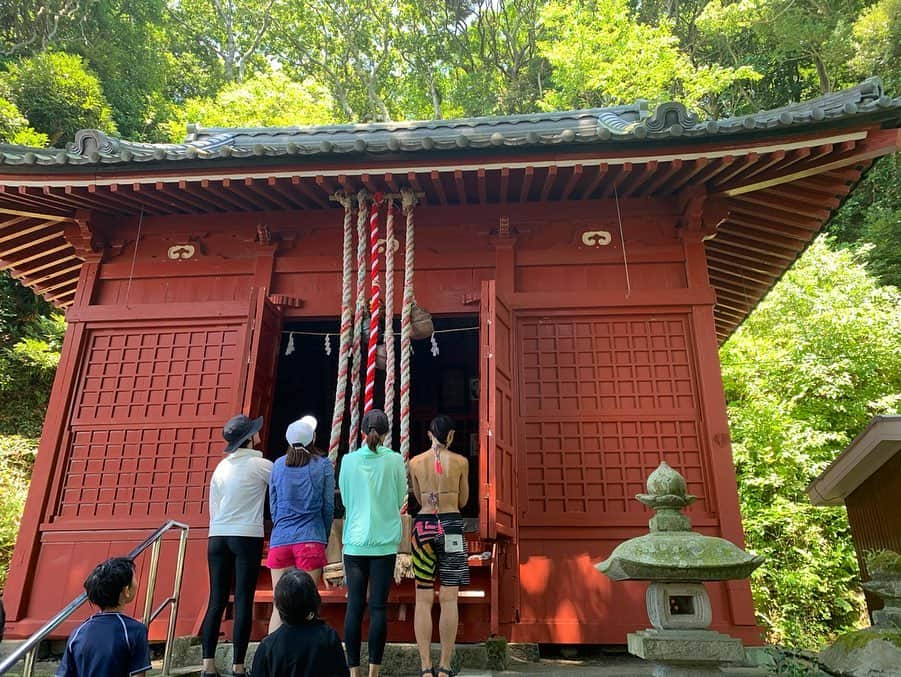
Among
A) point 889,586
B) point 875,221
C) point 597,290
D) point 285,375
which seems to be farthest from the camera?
point 875,221

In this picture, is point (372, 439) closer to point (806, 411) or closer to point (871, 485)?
point (871, 485)

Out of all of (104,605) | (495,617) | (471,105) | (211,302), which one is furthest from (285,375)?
(471,105)

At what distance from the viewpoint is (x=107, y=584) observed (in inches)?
90.0

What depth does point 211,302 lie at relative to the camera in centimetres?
619

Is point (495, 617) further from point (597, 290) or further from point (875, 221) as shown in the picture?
point (875, 221)

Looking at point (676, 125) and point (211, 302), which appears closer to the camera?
point (676, 125)

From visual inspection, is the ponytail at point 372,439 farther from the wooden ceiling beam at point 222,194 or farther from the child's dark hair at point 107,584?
the wooden ceiling beam at point 222,194

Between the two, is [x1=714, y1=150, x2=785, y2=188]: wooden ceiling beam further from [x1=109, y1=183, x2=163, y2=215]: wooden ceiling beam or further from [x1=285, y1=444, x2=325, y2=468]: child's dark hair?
[x1=109, y1=183, x2=163, y2=215]: wooden ceiling beam

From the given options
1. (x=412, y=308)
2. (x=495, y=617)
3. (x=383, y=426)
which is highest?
(x=412, y=308)

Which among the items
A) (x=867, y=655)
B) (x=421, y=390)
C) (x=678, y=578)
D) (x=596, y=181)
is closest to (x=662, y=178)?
(x=596, y=181)

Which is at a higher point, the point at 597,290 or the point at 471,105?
the point at 471,105

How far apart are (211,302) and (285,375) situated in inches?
124

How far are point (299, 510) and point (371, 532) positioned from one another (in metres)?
0.48

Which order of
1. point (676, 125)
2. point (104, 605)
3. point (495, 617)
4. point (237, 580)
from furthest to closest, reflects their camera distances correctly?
point (676, 125) → point (495, 617) → point (237, 580) → point (104, 605)
